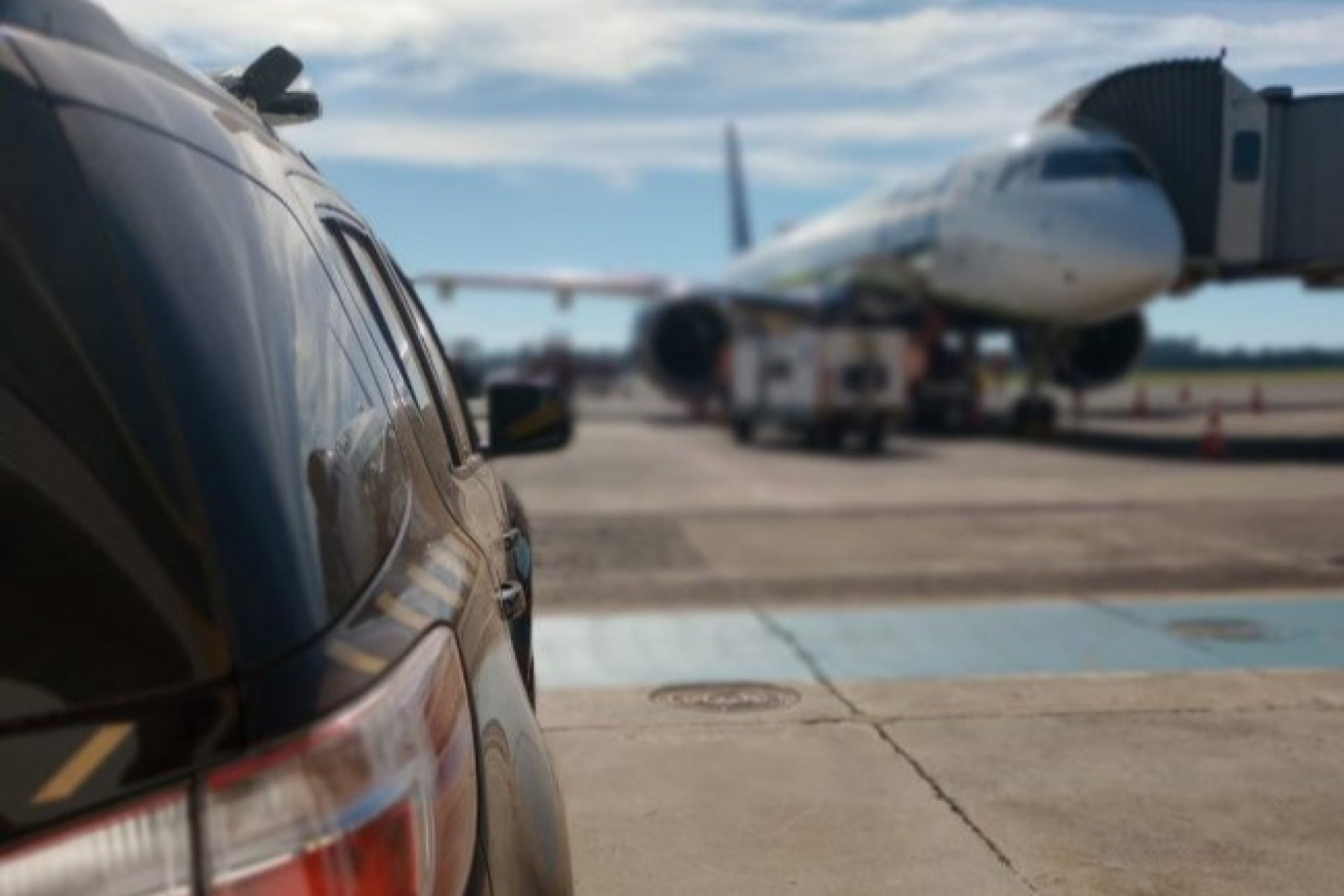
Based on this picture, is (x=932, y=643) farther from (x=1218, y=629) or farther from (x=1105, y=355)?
(x=1105, y=355)

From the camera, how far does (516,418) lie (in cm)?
455

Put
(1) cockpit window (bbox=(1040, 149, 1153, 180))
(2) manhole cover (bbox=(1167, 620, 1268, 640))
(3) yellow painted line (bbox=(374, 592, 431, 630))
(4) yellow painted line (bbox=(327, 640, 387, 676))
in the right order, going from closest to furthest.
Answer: (4) yellow painted line (bbox=(327, 640, 387, 676)), (3) yellow painted line (bbox=(374, 592, 431, 630)), (2) manhole cover (bbox=(1167, 620, 1268, 640)), (1) cockpit window (bbox=(1040, 149, 1153, 180))

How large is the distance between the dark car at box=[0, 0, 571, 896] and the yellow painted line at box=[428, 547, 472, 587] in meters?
0.14

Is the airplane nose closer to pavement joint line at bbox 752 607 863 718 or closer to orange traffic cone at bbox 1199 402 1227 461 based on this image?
orange traffic cone at bbox 1199 402 1227 461

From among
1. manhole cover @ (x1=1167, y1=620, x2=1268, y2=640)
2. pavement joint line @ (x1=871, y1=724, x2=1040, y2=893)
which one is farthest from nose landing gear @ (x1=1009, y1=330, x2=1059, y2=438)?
pavement joint line @ (x1=871, y1=724, x2=1040, y2=893)

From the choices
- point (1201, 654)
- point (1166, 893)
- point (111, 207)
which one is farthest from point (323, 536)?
point (1201, 654)

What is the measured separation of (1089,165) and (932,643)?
48.9ft

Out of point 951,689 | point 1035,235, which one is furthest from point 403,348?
point 1035,235

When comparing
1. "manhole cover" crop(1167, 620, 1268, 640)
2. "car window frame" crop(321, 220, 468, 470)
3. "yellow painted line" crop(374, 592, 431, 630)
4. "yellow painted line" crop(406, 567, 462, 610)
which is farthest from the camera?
"manhole cover" crop(1167, 620, 1268, 640)

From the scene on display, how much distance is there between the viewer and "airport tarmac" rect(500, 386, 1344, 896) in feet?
14.4

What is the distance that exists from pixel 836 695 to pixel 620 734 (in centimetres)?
113

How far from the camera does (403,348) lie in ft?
9.71

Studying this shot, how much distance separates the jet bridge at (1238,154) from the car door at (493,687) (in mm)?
4040

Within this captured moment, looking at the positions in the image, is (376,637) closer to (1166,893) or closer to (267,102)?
(267,102)
